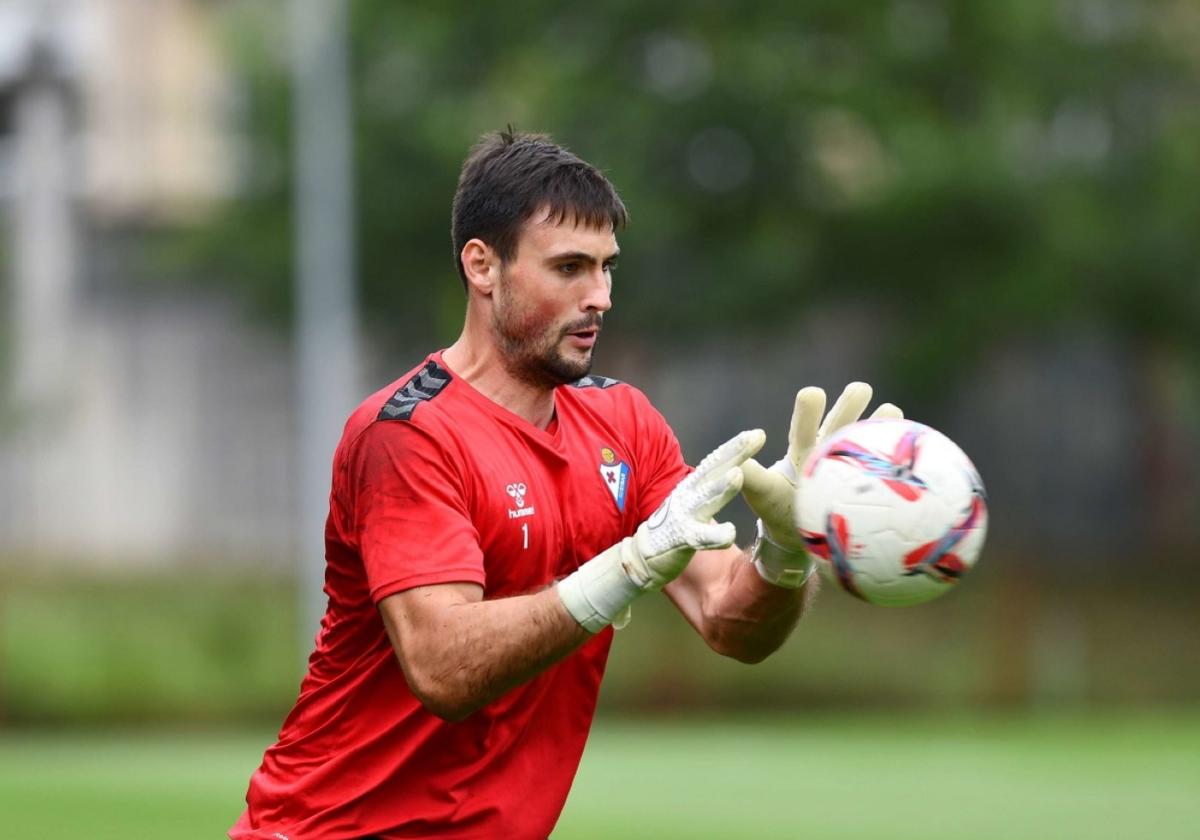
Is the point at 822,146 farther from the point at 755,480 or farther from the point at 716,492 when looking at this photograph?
the point at 716,492

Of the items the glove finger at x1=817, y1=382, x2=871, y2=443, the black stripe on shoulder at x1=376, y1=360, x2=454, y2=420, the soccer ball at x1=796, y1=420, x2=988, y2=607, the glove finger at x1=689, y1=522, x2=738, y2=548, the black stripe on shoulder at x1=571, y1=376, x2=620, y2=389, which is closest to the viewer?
the glove finger at x1=689, y1=522, x2=738, y2=548

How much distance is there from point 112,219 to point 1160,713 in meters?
18.4

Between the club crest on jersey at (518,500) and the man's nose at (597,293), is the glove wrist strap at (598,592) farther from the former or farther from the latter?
the man's nose at (597,293)

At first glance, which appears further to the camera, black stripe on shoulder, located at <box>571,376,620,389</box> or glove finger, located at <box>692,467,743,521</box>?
black stripe on shoulder, located at <box>571,376,620,389</box>

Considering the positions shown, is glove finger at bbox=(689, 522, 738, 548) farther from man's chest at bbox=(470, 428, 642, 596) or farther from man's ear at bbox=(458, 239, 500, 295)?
man's ear at bbox=(458, 239, 500, 295)

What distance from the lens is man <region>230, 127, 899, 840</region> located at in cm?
507

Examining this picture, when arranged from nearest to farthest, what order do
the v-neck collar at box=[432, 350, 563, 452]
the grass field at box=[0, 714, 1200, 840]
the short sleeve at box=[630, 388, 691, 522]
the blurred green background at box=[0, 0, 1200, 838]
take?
the v-neck collar at box=[432, 350, 563, 452] → the short sleeve at box=[630, 388, 691, 522] → the grass field at box=[0, 714, 1200, 840] → the blurred green background at box=[0, 0, 1200, 838]

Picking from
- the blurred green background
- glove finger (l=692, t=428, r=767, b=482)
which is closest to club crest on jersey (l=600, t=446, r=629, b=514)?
glove finger (l=692, t=428, r=767, b=482)

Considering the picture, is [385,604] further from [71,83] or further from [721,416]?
[71,83]

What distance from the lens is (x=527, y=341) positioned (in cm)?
558

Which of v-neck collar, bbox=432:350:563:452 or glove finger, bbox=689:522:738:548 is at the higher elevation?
v-neck collar, bbox=432:350:563:452

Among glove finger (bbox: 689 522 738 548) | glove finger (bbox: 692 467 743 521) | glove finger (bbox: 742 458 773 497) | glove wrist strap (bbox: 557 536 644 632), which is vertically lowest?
glove wrist strap (bbox: 557 536 644 632)

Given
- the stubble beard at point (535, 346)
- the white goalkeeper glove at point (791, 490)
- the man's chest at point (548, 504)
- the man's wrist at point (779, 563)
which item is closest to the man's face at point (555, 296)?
the stubble beard at point (535, 346)

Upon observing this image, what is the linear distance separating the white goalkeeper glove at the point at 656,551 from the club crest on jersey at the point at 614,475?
0.62 metres
